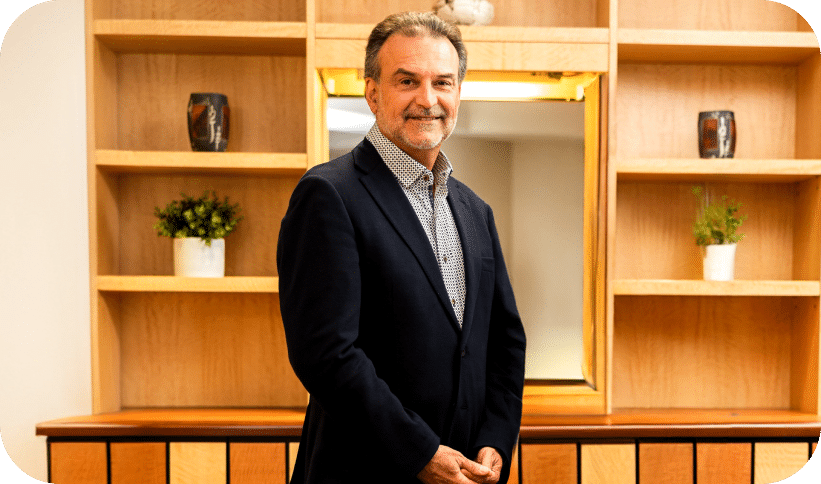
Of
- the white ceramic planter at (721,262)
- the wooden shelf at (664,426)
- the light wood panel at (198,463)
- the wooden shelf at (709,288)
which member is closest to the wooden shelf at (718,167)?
the white ceramic planter at (721,262)

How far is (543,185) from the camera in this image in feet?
7.43

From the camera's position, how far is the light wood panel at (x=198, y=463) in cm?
196

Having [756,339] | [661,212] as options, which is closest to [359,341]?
[661,212]

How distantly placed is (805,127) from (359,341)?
2.13 m

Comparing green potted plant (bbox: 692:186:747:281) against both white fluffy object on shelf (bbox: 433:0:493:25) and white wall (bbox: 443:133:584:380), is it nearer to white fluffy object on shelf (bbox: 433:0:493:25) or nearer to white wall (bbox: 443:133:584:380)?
white wall (bbox: 443:133:584:380)

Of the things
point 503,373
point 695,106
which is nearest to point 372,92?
point 503,373

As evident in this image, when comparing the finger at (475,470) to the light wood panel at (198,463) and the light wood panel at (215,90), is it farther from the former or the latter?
the light wood panel at (215,90)

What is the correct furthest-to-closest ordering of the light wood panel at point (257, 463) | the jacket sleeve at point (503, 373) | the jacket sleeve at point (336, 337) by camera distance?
the light wood panel at point (257, 463) < the jacket sleeve at point (503, 373) < the jacket sleeve at point (336, 337)

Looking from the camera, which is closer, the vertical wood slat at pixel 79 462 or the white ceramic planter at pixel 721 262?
the vertical wood slat at pixel 79 462

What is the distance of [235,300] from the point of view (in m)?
2.32

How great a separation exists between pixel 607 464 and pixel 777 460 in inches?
23.1

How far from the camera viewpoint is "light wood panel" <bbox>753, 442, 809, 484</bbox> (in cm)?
201

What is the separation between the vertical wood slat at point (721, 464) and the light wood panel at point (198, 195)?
1669 mm

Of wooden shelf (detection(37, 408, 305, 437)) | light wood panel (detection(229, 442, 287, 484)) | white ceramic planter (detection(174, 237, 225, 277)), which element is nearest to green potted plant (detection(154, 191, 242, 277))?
white ceramic planter (detection(174, 237, 225, 277))
